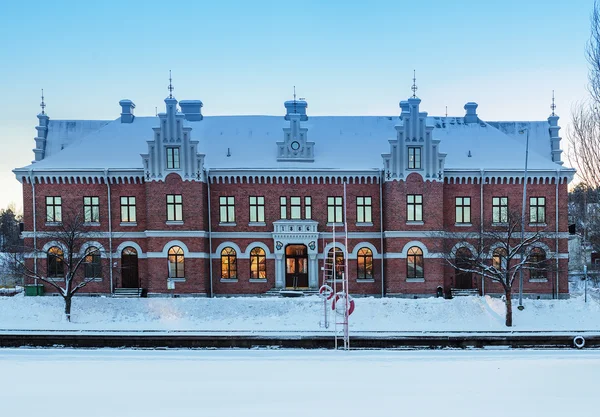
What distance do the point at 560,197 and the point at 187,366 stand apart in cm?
2845

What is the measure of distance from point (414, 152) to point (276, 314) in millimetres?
14547

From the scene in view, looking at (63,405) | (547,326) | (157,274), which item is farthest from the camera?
(157,274)

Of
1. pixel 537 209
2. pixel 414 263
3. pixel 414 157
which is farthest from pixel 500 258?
pixel 414 157

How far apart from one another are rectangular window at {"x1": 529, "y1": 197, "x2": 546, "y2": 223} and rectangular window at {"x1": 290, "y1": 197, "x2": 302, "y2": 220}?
1626 cm

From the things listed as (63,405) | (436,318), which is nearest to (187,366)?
(63,405)

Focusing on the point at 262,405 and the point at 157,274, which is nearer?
the point at 262,405

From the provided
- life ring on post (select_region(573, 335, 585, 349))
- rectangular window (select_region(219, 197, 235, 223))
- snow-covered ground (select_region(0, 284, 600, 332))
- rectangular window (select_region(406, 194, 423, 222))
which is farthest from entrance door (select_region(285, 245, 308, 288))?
life ring on post (select_region(573, 335, 585, 349))

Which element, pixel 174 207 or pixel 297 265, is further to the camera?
pixel 297 265

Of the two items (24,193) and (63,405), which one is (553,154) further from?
(24,193)

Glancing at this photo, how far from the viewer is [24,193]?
112 feet

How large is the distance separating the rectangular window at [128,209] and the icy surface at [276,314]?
20.4 feet

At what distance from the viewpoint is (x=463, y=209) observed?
112ft

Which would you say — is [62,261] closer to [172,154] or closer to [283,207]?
[172,154]

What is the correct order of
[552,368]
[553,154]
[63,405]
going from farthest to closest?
[553,154]
[552,368]
[63,405]
